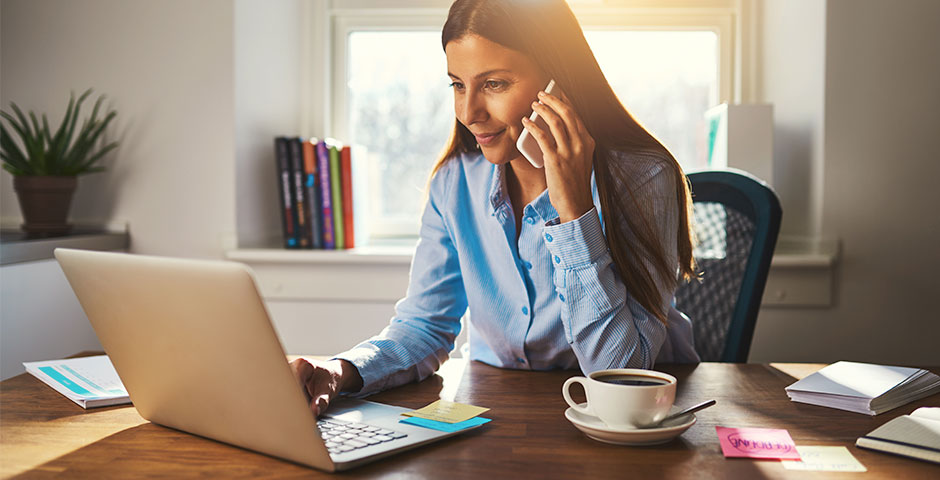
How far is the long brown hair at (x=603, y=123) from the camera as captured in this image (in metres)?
1.23

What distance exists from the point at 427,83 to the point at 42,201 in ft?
3.94

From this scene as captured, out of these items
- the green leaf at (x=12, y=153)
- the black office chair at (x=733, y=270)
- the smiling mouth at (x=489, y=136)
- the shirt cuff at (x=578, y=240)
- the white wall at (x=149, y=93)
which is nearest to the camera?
the shirt cuff at (x=578, y=240)

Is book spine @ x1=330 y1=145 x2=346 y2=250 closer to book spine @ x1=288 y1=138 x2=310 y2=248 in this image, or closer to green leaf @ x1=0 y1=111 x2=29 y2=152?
book spine @ x1=288 y1=138 x2=310 y2=248

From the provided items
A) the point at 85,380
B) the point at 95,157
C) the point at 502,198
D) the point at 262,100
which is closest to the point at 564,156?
the point at 502,198

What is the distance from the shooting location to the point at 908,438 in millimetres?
827

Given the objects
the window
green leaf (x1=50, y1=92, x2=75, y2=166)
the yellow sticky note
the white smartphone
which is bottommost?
the yellow sticky note

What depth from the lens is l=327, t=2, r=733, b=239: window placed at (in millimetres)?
2475

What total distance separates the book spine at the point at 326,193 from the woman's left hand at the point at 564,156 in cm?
116

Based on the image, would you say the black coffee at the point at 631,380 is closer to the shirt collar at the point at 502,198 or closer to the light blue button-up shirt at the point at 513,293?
the light blue button-up shirt at the point at 513,293

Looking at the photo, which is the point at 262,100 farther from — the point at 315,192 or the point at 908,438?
the point at 908,438

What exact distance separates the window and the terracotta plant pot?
842 millimetres

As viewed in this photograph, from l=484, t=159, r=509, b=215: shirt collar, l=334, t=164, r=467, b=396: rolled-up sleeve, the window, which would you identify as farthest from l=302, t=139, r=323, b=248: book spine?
l=484, t=159, r=509, b=215: shirt collar

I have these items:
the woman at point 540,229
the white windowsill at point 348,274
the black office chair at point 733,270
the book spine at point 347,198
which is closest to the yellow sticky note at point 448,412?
the woman at point 540,229

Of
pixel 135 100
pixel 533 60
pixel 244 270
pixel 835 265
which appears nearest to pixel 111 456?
pixel 244 270
